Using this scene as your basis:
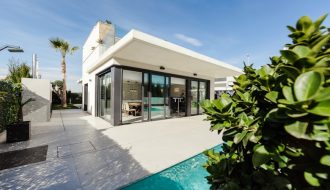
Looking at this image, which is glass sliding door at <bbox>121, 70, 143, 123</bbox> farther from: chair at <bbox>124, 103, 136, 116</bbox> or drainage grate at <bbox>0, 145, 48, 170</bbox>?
drainage grate at <bbox>0, 145, 48, 170</bbox>

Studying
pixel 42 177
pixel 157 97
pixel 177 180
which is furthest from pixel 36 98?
pixel 177 180

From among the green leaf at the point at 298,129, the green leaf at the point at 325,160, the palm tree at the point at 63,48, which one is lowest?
the green leaf at the point at 325,160

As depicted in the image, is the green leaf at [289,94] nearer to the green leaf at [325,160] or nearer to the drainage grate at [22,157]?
the green leaf at [325,160]

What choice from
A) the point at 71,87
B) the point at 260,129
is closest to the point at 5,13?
the point at 260,129

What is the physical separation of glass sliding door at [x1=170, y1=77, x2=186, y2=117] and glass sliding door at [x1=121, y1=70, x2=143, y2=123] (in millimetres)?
2587

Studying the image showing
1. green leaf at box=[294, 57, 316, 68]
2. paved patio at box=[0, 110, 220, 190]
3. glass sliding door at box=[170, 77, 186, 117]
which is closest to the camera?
green leaf at box=[294, 57, 316, 68]

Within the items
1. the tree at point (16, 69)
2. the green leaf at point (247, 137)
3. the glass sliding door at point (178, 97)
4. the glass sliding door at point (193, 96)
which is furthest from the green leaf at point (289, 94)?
the tree at point (16, 69)

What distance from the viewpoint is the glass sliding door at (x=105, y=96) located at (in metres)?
9.46

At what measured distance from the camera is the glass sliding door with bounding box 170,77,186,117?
11125 millimetres

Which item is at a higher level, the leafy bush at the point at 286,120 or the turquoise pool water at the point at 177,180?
the leafy bush at the point at 286,120

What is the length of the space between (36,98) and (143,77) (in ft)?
20.6

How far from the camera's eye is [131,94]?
902 centimetres

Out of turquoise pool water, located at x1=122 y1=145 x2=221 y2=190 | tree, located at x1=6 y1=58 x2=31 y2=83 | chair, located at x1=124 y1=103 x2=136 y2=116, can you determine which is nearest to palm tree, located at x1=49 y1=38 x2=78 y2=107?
tree, located at x1=6 y1=58 x2=31 y2=83

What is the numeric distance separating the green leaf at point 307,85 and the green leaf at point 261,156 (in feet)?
1.11
